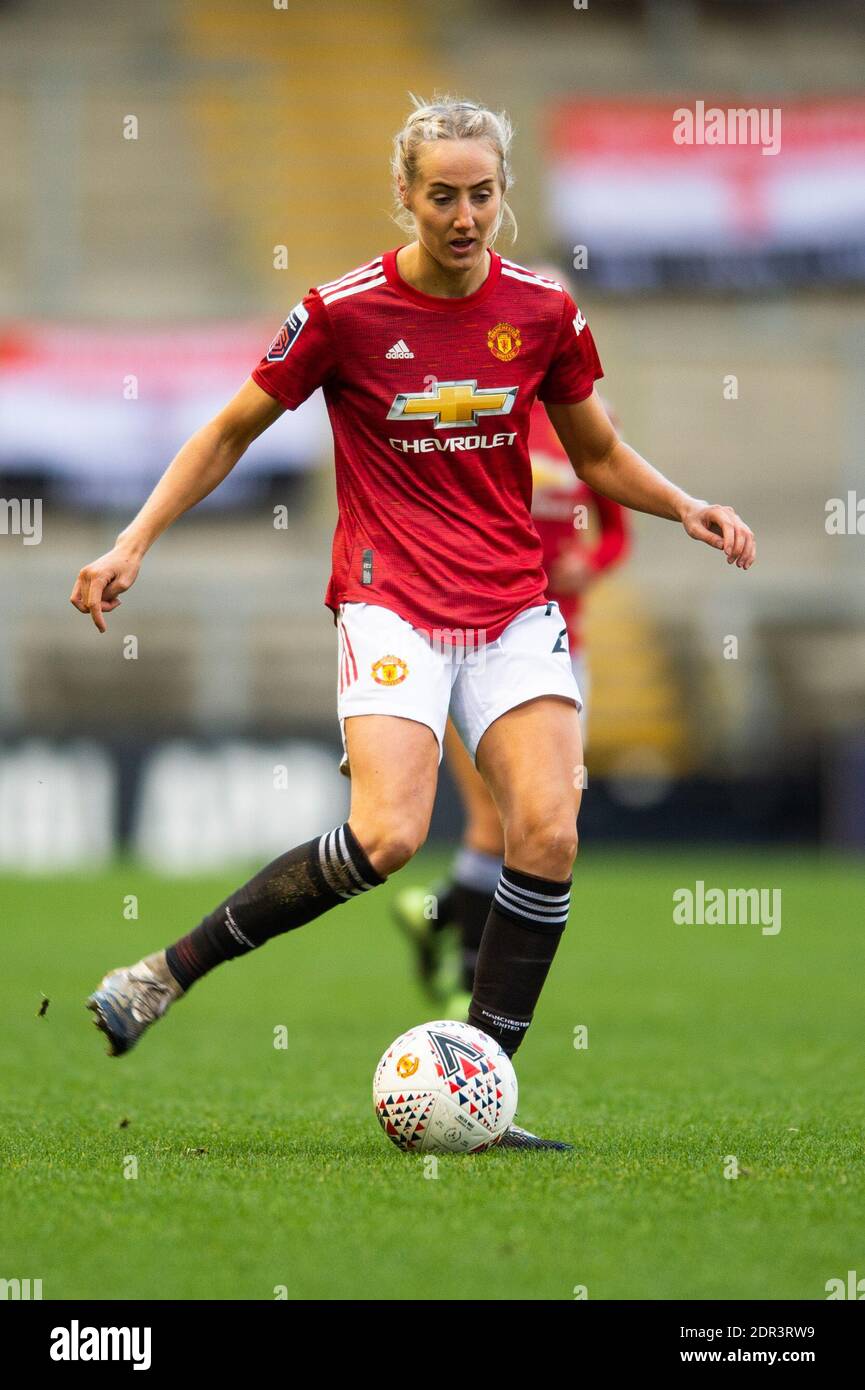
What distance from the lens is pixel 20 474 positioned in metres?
19.3

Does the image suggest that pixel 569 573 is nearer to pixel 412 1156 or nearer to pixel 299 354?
pixel 299 354

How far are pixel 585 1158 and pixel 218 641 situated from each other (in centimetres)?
1472

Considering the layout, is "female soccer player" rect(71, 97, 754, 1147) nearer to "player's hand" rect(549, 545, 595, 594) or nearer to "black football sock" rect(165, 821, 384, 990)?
"black football sock" rect(165, 821, 384, 990)

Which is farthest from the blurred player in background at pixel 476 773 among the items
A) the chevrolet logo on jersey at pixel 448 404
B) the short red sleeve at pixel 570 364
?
the chevrolet logo on jersey at pixel 448 404

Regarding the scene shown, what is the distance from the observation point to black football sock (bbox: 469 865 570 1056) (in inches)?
179

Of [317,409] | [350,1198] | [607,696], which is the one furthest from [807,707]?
[350,1198]

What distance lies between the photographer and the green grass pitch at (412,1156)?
3.23 m

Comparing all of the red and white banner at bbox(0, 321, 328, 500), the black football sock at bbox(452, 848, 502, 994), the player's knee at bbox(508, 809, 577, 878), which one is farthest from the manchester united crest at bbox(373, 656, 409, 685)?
the red and white banner at bbox(0, 321, 328, 500)

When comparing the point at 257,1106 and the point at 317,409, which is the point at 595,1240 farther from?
the point at 317,409

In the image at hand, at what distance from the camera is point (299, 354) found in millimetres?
4512

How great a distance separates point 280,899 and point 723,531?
1.31m

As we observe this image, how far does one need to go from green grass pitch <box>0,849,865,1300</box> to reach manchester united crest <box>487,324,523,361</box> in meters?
1.77

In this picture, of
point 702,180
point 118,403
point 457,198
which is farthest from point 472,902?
point 702,180

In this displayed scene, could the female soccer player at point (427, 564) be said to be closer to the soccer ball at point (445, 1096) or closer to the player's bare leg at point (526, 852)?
the player's bare leg at point (526, 852)
